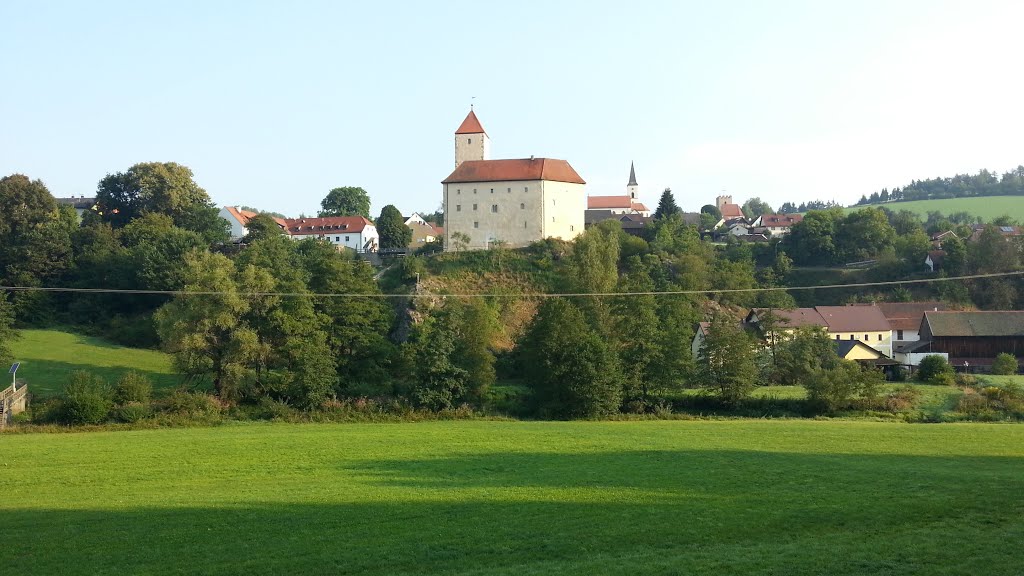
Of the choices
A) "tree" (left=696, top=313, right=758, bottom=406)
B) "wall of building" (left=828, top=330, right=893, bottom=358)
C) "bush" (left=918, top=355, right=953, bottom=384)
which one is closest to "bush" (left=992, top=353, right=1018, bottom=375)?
"bush" (left=918, top=355, right=953, bottom=384)

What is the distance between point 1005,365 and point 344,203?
2864 inches

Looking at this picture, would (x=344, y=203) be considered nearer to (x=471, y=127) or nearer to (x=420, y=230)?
(x=420, y=230)

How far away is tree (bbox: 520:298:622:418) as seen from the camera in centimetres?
3812

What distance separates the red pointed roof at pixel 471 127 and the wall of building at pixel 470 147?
0.30 m

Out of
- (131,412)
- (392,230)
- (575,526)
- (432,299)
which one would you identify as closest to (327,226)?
(392,230)

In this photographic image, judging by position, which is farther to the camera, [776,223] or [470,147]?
[776,223]

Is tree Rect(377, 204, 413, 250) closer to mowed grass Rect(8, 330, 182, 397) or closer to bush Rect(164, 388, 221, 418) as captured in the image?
mowed grass Rect(8, 330, 182, 397)

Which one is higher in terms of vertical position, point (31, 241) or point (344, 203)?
point (344, 203)

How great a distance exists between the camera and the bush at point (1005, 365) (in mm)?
49969

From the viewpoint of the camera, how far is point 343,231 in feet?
283

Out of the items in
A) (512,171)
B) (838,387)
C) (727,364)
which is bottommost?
(838,387)

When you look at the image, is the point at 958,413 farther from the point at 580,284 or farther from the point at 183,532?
the point at 183,532

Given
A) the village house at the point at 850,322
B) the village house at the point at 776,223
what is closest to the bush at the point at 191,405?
the village house at the point at 850,322

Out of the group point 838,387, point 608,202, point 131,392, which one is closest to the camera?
point 131,392
